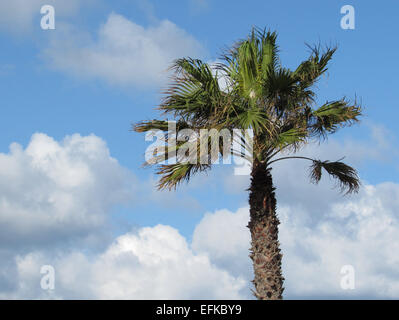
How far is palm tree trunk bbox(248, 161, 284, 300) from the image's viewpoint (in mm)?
13016

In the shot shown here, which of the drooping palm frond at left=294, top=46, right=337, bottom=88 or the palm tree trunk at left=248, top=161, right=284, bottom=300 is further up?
the drooping palm frond at left=294, top=46, right=337, bottom=88

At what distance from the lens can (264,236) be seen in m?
13.3

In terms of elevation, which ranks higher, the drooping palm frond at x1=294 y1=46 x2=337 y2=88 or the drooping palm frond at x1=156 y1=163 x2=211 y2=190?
the drooping palm frond at x1=294 y1=46 x2=337 y2=88

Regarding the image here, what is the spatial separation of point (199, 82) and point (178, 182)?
2819 millimetres

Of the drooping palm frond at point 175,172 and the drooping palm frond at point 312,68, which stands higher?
the drooping palm frond at point 312,68

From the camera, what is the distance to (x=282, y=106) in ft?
44.9

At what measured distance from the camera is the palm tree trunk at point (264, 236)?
1302 centimetres

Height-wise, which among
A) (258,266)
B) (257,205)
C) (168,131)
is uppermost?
(168,131)

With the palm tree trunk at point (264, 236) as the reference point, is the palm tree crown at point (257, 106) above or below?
above

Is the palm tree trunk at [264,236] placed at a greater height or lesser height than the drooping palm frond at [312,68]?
lesser
